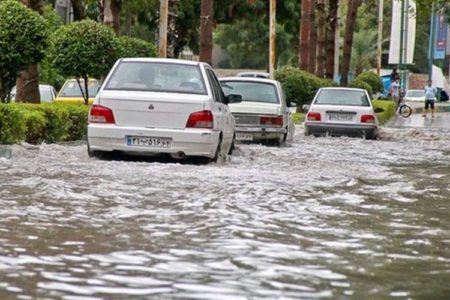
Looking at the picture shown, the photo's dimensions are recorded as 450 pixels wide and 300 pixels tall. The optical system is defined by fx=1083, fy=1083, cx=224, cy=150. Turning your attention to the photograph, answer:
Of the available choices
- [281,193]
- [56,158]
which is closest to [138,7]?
[56,158]

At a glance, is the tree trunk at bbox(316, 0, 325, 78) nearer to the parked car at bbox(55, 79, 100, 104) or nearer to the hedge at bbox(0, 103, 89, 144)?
the parked car at bbox(55, 79, 100, 104)

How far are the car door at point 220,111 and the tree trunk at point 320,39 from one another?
29.0 m

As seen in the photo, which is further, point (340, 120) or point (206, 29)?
point (206, 29)

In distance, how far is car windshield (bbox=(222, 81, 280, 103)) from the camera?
22375 mm

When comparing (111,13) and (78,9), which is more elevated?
(78,9)

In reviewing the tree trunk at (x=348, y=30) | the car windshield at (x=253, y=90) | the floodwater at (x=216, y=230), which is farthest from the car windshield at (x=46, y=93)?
the tree trunk at (x=348, y=30)

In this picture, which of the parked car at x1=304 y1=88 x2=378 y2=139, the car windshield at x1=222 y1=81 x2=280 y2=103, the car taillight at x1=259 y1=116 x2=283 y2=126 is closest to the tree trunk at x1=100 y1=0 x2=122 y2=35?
the car windshield at x1=222 y1=81 x2=280 y2=103

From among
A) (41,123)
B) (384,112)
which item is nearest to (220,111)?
(41,123)

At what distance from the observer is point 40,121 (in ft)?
57.3

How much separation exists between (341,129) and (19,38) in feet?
32.6

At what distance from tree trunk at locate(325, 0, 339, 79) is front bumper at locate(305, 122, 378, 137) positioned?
1865 centimetres

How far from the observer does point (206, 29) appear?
92.0ft

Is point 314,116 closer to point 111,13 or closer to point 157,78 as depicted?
point 111,13

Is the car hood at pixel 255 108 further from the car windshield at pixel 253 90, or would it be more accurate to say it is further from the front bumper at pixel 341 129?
the front bumper at pixel 341 129
